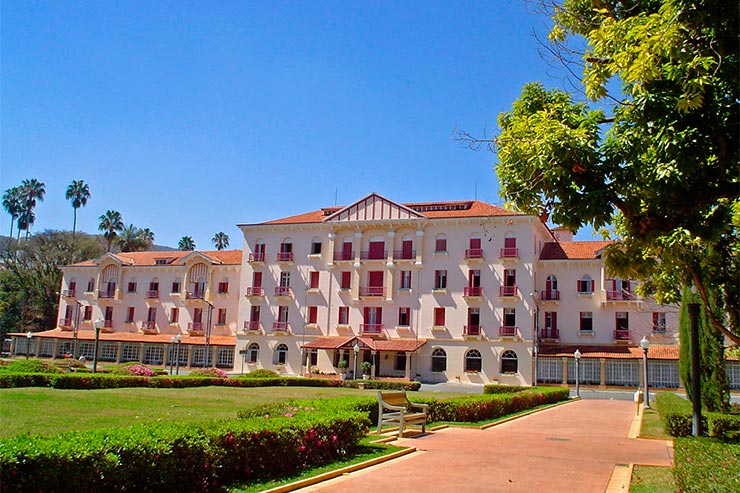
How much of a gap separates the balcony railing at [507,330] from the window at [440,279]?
17.6 ft

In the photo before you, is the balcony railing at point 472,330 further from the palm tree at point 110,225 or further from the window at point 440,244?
the palm tree at point 110,225

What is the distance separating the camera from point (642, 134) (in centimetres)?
749

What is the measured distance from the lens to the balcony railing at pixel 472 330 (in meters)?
47.3

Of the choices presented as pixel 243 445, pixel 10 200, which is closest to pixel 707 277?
pixel 243 445

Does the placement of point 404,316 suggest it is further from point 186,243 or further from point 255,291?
point 186,243

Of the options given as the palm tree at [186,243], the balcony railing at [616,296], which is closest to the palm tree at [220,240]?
the palm tree at [186,243]

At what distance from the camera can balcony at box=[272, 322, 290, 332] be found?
52.3 metres

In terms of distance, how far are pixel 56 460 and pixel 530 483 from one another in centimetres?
596

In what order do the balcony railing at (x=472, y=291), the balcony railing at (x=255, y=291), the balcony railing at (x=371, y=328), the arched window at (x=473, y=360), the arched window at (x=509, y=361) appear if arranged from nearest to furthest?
the arched window at (x=509, y=361), the arched window at (x=473, y=360), the balcony railing at (x=472, y=291), the balcony railing at (x=371, y=328), the balcony railing at (x=255, y=291)

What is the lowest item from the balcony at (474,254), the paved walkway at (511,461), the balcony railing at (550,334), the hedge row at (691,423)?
the paved walkway at (511,461)

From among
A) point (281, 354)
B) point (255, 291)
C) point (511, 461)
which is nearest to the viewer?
point (511, 461)

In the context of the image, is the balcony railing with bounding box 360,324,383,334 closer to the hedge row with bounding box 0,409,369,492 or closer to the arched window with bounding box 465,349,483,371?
the arched window with bounding box 465,349,483,371

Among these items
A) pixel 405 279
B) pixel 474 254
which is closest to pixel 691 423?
pixel 474 254

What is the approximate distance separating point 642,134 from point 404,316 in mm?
42580
